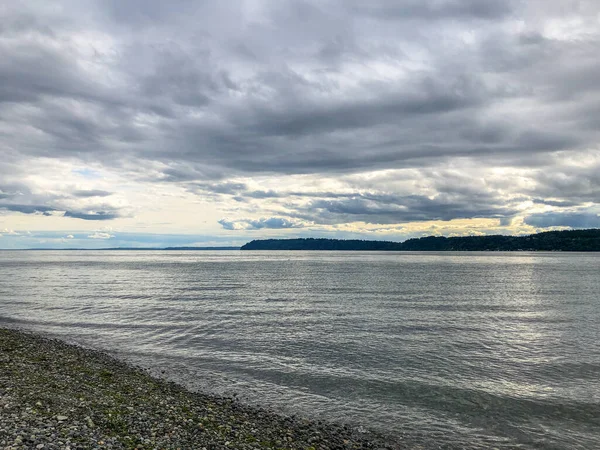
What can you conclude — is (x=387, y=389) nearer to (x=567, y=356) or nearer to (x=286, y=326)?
(x=567, y=356)

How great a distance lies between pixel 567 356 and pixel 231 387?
22518mm

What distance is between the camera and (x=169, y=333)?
3512 cm

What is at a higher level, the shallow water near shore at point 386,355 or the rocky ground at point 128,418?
the rocky ground at point 128,418

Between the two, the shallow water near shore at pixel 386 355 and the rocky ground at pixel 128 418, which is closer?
the rocky ground at pixel 128 418

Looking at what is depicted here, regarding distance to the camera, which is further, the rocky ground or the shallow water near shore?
the shallow water near shore

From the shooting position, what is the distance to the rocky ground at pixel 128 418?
12.6 m

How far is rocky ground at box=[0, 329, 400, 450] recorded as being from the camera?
41.3 ft

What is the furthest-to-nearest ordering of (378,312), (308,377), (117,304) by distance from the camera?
1. (117,304)
2. (378,312)
3. (308,377)

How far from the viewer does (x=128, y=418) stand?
14695mm

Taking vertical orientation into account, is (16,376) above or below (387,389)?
above

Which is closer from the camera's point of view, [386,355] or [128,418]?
[128,418]

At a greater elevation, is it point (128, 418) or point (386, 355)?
point (128, 418)

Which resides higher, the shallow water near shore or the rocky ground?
the rocky ground

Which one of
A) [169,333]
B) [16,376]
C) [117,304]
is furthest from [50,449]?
[117,304]
